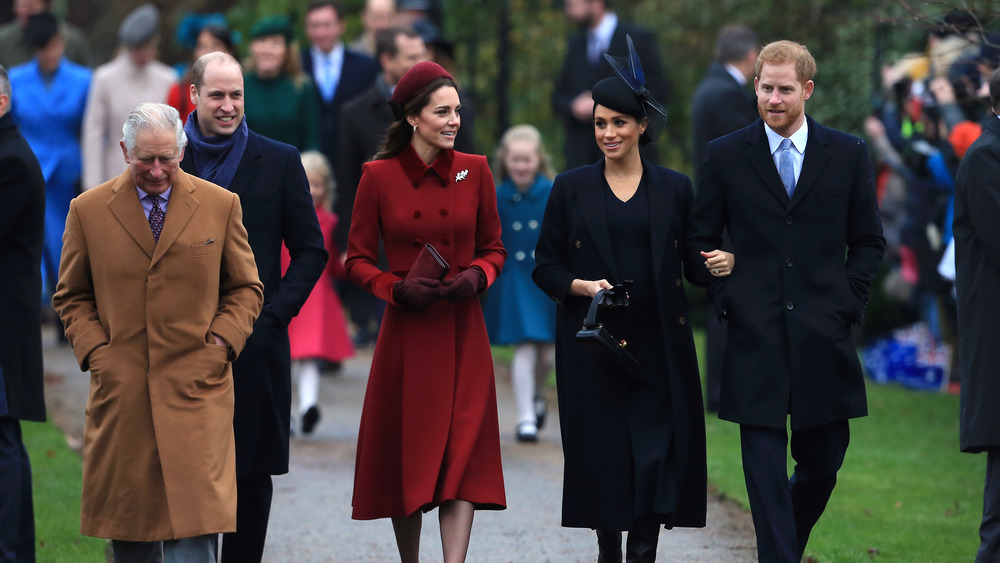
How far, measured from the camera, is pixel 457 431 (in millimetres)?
6168

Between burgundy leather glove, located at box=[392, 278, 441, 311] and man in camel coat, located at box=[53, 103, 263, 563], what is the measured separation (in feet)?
2.78

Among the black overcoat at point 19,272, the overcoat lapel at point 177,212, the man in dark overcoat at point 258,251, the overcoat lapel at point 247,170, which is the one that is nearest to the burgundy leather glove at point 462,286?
the man in dark overcoat at point 258,251

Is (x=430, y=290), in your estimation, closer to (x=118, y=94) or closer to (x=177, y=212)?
(x=177, y=212)

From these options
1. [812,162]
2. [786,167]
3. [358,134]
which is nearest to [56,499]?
[358,134]

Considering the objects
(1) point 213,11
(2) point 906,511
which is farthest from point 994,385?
(1) point 213,11

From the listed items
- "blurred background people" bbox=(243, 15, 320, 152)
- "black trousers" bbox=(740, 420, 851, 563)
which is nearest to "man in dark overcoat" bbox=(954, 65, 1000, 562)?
"black trousers" bbox=(740, 420, 851, 563)

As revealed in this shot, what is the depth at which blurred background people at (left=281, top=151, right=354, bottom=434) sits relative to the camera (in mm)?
9820

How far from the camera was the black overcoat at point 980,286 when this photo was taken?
19.9 ft

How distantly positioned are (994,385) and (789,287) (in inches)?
36.9

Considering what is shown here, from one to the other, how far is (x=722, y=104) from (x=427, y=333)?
4631 mm

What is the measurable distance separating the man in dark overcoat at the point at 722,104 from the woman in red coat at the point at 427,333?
4.12 m

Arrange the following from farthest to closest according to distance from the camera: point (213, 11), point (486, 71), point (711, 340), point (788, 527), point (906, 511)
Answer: point (213, 11) → point (486, 71) → point (711, 340) → point (906, 511) → point (788, 527)

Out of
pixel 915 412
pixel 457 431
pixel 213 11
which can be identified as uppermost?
pixel 213 11

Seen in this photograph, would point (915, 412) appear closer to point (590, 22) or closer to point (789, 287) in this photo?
point (590, 22)
